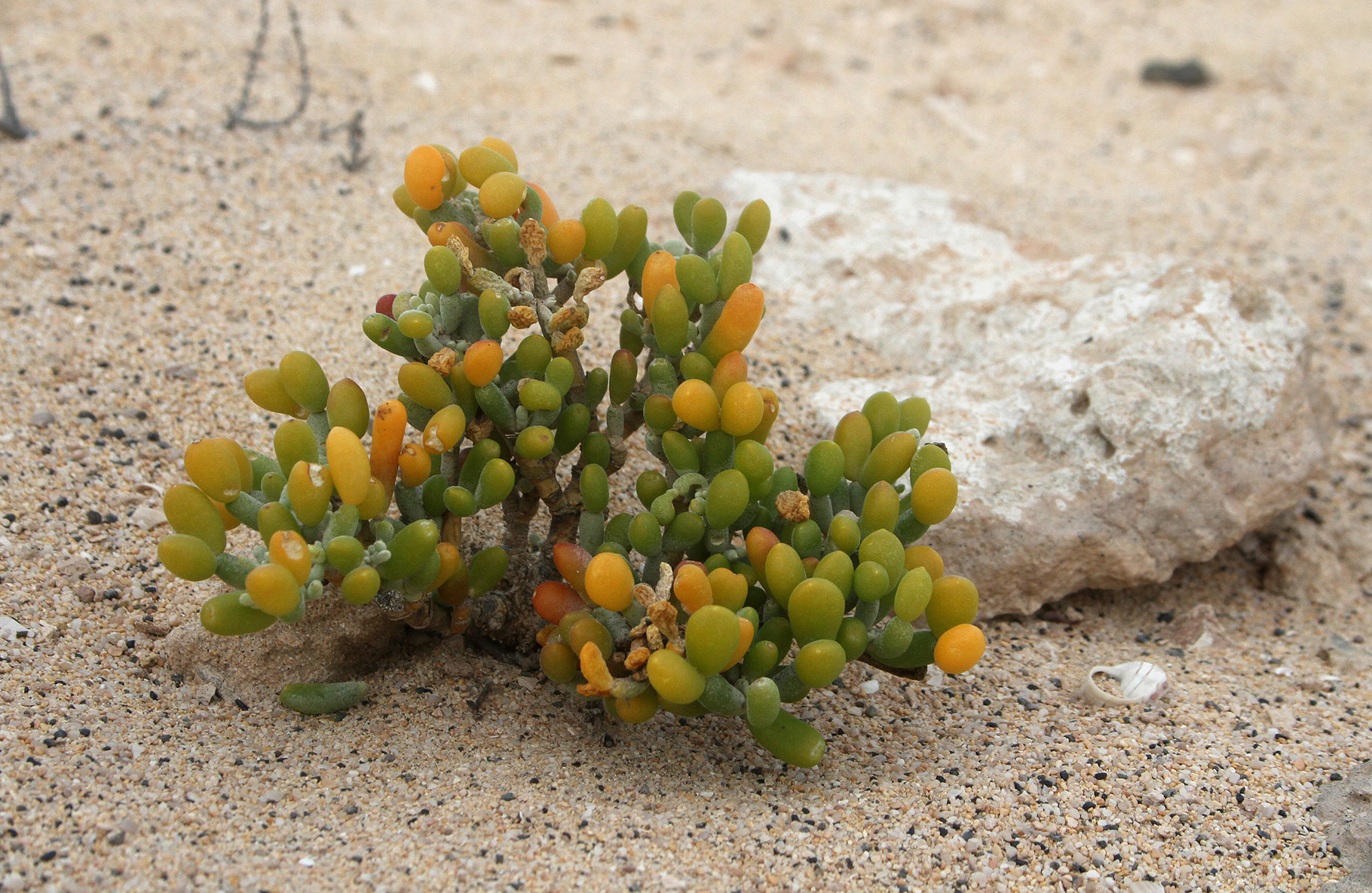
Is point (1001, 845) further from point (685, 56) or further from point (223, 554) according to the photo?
point (685, 56)

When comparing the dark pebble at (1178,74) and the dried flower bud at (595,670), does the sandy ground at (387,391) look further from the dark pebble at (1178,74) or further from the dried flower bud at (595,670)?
the dried flower bud at (595,670)

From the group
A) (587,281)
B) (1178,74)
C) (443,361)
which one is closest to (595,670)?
(443,361)

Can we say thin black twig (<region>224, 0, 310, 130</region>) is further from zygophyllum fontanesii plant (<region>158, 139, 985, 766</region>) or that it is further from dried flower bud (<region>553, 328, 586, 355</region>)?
dried flower bud (<region>553, 328, 586, 355</region>)

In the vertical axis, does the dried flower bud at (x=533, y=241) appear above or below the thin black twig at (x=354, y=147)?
above

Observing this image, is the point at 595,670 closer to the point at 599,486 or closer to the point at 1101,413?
the point at 599,486

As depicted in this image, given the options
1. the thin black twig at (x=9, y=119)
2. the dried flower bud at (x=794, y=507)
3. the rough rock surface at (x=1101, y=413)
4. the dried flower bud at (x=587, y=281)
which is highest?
the dried flower bud at (x=587, y=281)

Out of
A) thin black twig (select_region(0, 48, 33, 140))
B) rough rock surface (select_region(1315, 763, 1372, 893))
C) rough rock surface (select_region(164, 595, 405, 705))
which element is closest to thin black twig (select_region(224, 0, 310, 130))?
thin black twig (select_region(0, 48, 33, 140))

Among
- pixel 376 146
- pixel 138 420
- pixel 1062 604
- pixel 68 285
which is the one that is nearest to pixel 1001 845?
pixel 1062 604

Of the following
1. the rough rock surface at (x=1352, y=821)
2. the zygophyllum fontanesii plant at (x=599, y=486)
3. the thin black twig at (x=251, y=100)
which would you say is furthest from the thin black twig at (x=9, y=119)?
the rough rock surface at (x=1352, y=821)
